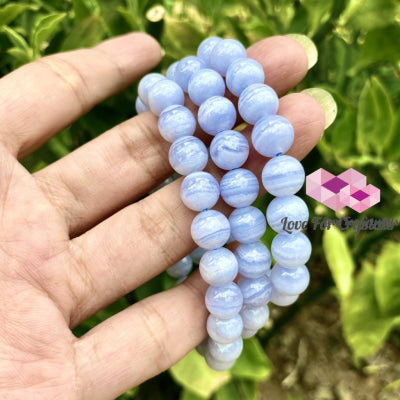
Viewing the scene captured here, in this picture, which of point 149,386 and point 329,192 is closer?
point 329,192

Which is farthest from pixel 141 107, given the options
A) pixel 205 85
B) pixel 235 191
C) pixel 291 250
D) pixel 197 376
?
pixel 197 376

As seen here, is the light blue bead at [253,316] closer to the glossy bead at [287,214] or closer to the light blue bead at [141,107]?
the glossy bead at [287,214]

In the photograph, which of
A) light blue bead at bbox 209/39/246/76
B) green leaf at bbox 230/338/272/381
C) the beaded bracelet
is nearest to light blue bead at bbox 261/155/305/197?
the beaded bracelet

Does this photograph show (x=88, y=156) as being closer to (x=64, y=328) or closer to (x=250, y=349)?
(x=64, y=328)

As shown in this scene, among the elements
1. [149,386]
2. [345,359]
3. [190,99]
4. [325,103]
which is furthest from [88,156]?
[345,359]

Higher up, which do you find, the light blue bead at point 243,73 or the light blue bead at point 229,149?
the light blue bead at point 243,73

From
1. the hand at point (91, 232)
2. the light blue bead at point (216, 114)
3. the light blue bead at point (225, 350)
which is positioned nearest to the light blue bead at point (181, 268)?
the hand at point (91, 232)
